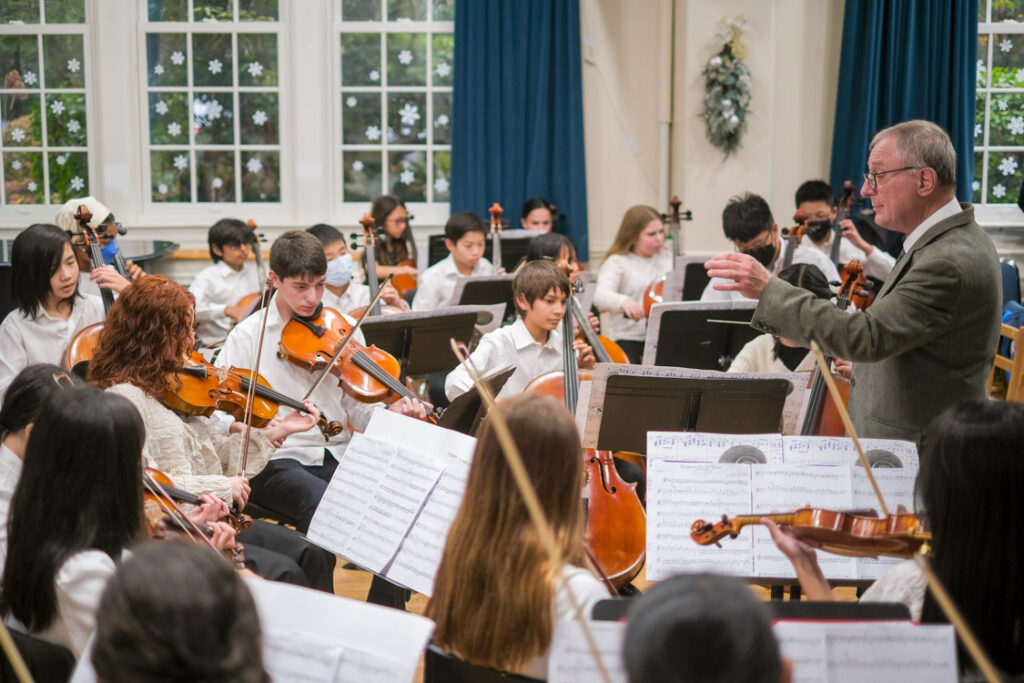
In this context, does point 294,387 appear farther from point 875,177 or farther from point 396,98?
point 396,98

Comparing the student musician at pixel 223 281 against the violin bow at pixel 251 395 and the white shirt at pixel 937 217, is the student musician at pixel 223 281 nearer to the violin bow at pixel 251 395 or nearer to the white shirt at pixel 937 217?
the violin bow at pixel 251 395

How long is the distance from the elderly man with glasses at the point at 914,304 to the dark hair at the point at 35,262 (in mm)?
2145

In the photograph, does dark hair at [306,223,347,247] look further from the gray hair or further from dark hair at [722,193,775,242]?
the gray hair

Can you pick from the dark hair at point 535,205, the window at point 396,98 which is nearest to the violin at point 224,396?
the dark hair at point 535,205

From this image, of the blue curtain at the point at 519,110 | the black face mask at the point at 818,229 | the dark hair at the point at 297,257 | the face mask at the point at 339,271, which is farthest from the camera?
the blue curtain at the point at 519,110

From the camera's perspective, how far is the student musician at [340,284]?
176 inches

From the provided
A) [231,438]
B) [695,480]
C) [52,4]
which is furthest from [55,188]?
[695,480]

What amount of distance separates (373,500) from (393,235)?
3629 millimetres

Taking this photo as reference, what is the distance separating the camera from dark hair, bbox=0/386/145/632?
1649 mm

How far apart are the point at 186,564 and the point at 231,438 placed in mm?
1659

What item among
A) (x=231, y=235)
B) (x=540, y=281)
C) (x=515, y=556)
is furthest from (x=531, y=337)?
(x=231, y=235)

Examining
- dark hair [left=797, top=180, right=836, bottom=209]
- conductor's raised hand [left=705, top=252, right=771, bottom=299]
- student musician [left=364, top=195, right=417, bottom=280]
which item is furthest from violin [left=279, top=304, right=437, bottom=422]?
dark hair [left=797, top=180, right=836, bottom=209]

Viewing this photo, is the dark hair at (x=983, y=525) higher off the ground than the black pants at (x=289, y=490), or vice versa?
the dark hair at (x=983, y=525)

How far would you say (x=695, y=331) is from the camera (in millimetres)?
3693
